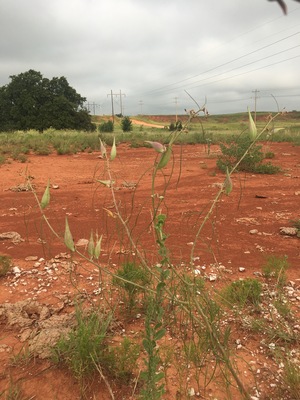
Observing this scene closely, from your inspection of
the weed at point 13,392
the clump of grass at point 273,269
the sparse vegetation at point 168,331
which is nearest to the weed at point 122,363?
the sparse vegetation at point 168,331

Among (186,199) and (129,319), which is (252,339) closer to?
(129,319)

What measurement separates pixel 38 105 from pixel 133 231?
97.9 feet

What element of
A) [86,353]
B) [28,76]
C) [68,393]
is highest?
[28,76]

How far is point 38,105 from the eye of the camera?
30.7 metres

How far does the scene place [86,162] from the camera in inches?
435

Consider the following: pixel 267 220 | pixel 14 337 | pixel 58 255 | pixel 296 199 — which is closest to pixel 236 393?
pixel 14 337

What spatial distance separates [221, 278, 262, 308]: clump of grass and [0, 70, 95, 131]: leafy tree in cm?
2892

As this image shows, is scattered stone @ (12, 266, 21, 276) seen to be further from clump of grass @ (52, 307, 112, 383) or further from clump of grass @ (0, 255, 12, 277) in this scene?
clump of grass @ (52, 307, 112, 383)

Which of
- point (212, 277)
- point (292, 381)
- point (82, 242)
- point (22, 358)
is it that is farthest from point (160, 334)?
point (82, 242)

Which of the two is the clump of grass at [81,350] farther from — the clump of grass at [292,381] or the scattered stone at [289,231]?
the scattered stone at [289,231]

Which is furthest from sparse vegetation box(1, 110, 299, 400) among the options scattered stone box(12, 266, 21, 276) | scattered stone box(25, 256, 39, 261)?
scattered stone box(25, 256, 39, 261)

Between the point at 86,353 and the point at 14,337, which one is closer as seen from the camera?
the point at 86,353

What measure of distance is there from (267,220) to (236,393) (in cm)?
305

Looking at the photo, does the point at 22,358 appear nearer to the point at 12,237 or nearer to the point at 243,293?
the point at 243,293
